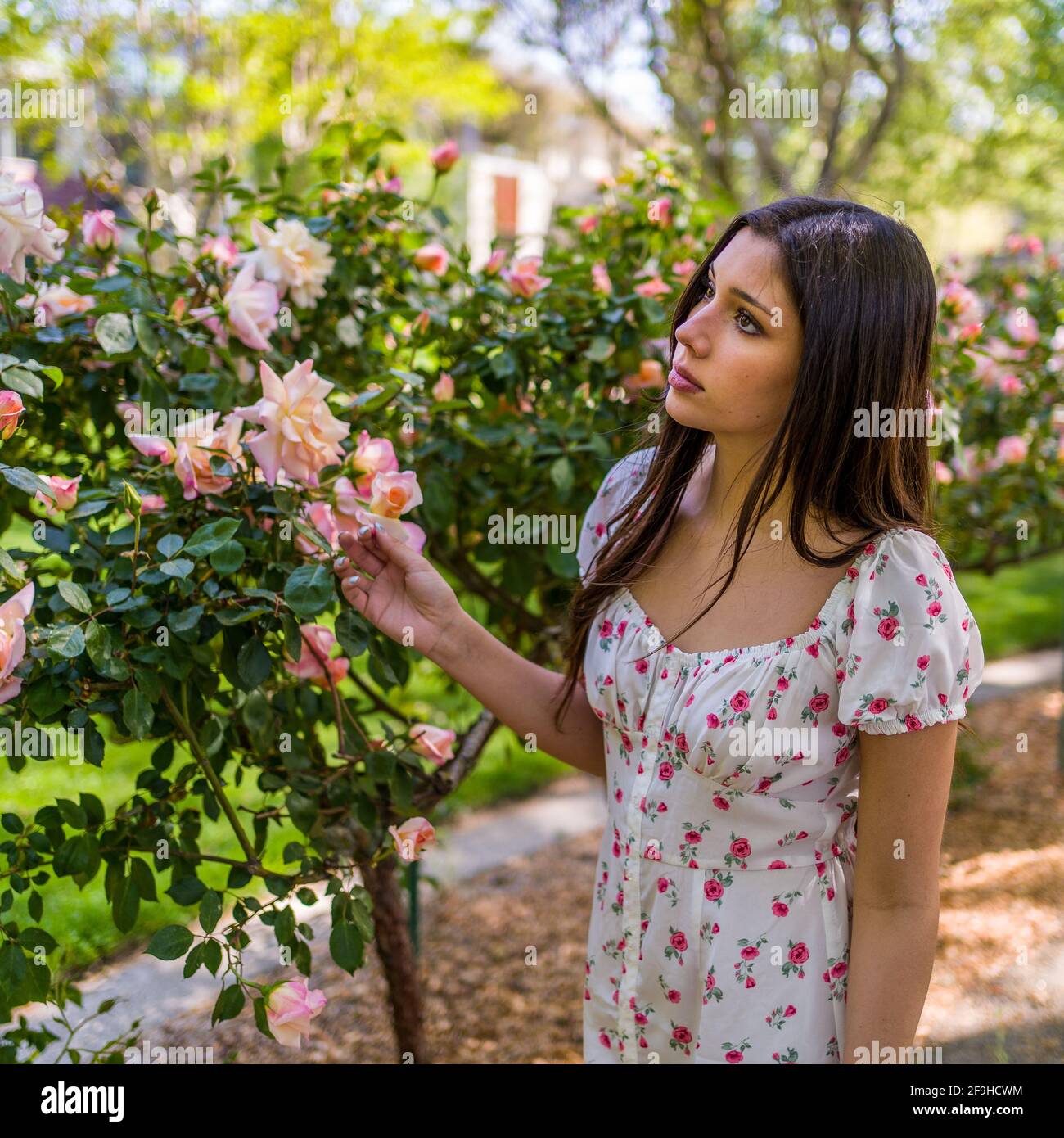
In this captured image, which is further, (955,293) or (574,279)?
(955,293)

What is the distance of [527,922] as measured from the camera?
11.7 feet

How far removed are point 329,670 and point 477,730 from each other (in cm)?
56

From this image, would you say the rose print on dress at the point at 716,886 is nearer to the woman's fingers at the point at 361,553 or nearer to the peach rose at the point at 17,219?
the woman's fingers at the point at 361,553

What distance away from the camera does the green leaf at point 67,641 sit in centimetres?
130

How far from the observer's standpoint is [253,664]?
58.7 inches

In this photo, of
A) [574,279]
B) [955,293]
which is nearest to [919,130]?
[955,293]

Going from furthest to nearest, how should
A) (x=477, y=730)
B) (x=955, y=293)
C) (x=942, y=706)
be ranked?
1. (x=955, y=293)
2. (x=477, y=730)
3. (x=942, y=706)

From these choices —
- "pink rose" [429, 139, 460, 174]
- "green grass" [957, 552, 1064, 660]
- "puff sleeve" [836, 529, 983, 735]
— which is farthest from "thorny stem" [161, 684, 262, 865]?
"green grass" [957, 552, 1064, 660]

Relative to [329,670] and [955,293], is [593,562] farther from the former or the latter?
[955,293]

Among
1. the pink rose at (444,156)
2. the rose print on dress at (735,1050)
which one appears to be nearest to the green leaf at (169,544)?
the rose print on dress at (735,1050)

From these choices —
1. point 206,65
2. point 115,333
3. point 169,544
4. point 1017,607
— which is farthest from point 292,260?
point 1017,607

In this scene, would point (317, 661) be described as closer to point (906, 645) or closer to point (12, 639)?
point (12, 639)

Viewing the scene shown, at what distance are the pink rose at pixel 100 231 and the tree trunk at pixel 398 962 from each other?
1336mm

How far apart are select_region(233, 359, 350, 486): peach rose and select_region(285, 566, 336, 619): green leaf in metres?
0.13
